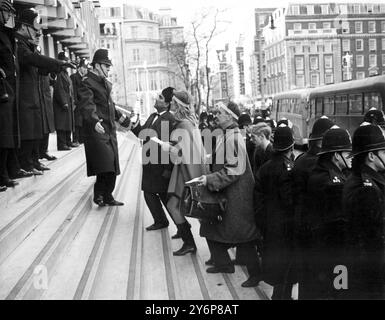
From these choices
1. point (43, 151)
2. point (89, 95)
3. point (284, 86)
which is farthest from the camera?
point (284, 86)

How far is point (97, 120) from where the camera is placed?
5121mm

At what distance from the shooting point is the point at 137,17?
384 centimetres

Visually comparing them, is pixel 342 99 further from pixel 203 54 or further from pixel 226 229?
pixel 226 229

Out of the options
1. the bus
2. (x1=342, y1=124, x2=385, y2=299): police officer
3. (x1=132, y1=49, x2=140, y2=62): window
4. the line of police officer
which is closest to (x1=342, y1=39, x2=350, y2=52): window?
(x1=132, y1=49, x2=140, y2=62): window

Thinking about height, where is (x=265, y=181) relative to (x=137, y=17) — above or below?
below

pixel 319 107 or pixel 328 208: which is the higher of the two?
pixel 319 107

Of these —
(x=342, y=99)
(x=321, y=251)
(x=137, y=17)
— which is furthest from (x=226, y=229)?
(x=342, y=99)

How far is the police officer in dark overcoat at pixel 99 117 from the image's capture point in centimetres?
514

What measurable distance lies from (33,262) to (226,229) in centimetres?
146

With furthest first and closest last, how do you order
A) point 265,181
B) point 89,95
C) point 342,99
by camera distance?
point 342,99 < point 89,95 < point 265,181

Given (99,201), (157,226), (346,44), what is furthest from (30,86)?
(346,44)

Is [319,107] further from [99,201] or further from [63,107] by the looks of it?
[99,201]

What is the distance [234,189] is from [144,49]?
1.68m
